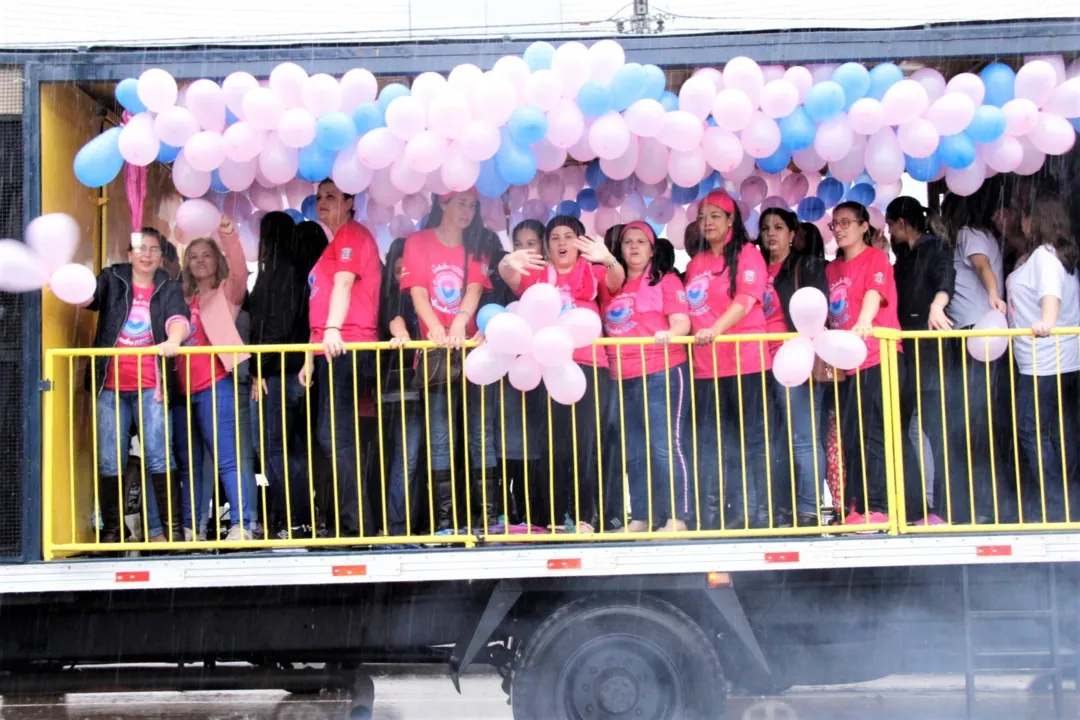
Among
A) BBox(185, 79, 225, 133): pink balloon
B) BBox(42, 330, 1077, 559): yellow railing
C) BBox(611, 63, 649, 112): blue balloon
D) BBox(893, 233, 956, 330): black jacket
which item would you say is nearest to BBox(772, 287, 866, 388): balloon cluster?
BBox(42, 330, 1077, 559): yellow railing

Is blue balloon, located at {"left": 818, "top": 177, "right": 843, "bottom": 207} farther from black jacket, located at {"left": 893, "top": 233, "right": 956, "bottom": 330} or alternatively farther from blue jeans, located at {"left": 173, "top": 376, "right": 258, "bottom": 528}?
blue jeans, located at {"left": 173, "top": 376, "right": 258, "bottom": 528}

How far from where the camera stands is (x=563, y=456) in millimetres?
5777

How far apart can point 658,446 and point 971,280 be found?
204cm

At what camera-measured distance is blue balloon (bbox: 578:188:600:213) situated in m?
6.88

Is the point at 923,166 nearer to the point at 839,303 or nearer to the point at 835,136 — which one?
the point at 835,136

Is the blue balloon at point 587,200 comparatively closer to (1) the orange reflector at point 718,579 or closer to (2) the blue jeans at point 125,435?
(1) the orange reflector at point 718,579

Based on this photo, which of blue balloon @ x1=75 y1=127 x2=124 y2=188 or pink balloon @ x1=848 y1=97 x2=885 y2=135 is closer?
blue balloon @ x1=75 y1=127 x2=124 y2=188

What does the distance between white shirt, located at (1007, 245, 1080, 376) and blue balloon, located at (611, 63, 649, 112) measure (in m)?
2.22

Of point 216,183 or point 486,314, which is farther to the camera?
point 216,183

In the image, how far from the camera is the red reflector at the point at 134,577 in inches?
202

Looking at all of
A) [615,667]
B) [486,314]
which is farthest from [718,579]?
[486,314]

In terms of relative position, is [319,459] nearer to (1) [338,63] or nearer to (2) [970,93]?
(1) [338,63]

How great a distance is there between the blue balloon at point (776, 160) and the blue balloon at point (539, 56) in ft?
4.02

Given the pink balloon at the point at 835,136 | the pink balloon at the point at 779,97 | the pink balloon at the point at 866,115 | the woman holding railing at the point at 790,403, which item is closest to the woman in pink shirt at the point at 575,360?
the woman holding railing at the point at 790,403
